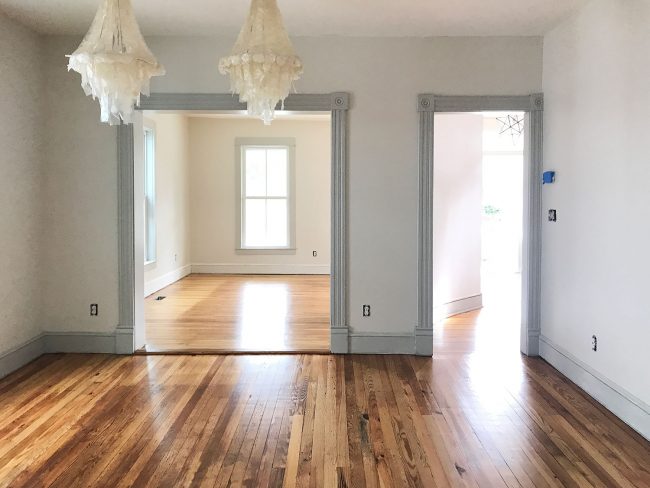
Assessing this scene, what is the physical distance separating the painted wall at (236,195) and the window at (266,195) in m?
0.15

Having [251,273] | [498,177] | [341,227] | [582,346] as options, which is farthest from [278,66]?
[498,177]

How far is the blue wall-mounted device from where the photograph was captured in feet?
14.0

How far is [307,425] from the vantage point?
3094 mm

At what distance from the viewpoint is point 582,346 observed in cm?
381

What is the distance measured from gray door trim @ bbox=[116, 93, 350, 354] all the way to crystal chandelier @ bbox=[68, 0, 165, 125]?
6.82ft

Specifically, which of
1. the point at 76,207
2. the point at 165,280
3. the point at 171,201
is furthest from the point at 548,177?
the point at 171,201

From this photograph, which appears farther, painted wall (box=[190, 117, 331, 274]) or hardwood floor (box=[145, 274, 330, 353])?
painted wall (box=[190, 117, 331, 274])

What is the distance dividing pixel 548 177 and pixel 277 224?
21.1 feet

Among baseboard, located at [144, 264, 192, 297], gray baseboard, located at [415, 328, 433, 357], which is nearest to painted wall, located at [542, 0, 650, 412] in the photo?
gray baseboard, located at [415, 328, 433, 357]

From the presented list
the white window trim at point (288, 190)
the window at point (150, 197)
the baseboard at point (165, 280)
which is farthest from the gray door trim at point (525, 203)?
the white window trim at point (288, 190)

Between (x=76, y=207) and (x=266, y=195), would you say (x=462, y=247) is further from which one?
(x=266, y=195)

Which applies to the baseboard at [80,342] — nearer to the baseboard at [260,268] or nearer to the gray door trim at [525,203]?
the gray door trim at [525,203]

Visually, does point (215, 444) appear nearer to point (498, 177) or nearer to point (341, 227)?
point (341, 227)

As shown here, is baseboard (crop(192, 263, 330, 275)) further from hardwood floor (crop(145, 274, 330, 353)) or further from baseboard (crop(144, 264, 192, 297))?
hardwood floor (crop(145, 274, 330, 353))
